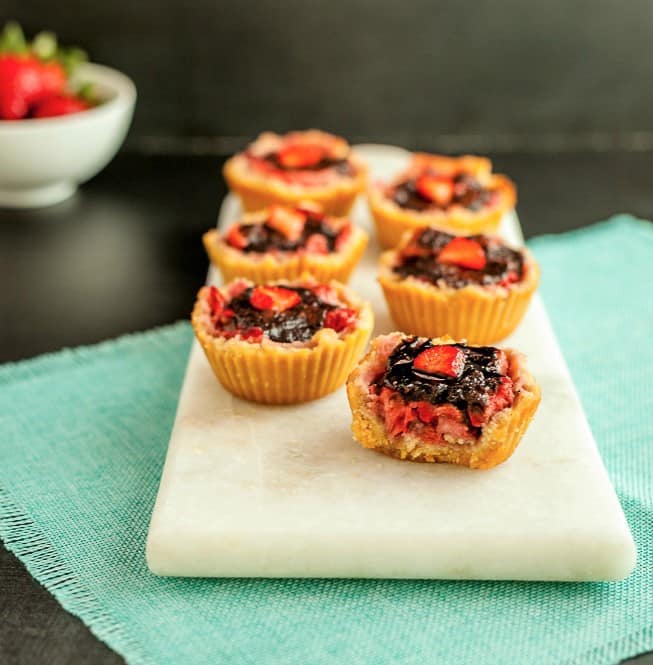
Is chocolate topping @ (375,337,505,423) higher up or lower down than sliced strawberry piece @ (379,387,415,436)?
higher up

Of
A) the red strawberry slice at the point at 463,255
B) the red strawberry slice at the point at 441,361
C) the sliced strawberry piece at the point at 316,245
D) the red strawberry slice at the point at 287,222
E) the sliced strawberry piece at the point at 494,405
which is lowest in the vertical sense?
the sliced strawberry piece at the point at 316,245

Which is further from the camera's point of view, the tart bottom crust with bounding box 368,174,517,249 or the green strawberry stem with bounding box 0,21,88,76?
the green strawberry stem with bounding box 0,21,88,76

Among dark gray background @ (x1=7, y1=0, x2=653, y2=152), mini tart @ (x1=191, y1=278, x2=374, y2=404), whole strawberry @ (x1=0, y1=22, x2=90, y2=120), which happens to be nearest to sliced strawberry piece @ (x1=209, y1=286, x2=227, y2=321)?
mini tart @ (x1=191, y1=278, x2=374, y2=404)

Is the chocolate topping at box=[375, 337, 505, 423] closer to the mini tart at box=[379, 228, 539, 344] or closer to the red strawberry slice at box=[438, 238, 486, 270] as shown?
the mini tart at box=[379, 228, 539, 344]

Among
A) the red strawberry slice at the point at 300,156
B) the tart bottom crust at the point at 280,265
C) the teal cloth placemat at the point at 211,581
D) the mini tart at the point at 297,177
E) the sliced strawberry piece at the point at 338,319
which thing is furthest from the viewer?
the red strawberry slice at the point at 300,156

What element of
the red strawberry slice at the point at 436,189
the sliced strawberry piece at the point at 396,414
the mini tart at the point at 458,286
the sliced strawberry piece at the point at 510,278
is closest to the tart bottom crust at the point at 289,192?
the red strawberry slice at the point at 436,189

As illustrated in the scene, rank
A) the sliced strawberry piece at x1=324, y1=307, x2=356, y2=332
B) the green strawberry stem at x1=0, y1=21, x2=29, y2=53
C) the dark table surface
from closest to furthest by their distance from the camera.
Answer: the sliced strawberry piece at x1=324, y1=307, x2=356, y2=332 < the dark table surface < the green strawberry stem at x1=0, y1=21, x2=29, y2=53

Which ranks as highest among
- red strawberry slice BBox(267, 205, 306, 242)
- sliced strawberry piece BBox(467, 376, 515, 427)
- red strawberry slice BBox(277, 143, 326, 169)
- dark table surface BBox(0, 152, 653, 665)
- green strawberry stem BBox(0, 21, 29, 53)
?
sliced strawberry piece BBox(467, 376, 515, 427)

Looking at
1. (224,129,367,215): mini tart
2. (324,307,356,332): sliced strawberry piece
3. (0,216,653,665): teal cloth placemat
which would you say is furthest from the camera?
(224,129,367,215): mini tart

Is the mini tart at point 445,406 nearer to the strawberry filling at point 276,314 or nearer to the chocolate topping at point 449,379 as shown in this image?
the chocolate topping at point 449,379
